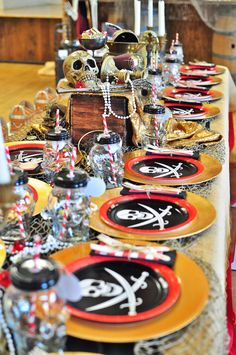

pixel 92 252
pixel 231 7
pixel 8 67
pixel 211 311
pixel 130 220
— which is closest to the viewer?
pixel 211 311

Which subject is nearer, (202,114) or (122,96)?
(122,96)

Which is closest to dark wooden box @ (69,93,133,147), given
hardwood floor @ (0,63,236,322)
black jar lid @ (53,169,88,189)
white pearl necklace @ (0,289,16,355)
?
black jar lid @ (53,169,88,189)

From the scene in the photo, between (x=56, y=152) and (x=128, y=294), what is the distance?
2.26ft

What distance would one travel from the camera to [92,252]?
46.5 inches

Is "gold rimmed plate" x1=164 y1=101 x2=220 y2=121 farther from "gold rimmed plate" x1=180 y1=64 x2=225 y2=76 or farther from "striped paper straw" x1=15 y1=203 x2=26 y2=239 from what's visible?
"striped paper straw" x1=15 y1=203 x2=26 y2=239

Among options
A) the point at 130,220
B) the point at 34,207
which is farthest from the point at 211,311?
the point at 34,207

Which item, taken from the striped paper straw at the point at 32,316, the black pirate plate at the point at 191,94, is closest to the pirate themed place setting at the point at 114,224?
the striped paper straw at the point at 32,316

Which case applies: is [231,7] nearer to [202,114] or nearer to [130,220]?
[202,114]

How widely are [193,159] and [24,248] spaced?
0.73 m

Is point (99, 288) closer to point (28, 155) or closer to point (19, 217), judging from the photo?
point (19, 217)

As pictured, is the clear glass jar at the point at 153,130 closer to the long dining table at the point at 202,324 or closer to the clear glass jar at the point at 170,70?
the long dining table at the point at 202,324

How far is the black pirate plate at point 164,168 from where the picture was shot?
1674mm

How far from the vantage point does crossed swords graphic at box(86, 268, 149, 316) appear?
101 cm

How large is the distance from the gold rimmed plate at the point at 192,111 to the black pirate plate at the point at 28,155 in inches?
25.4
